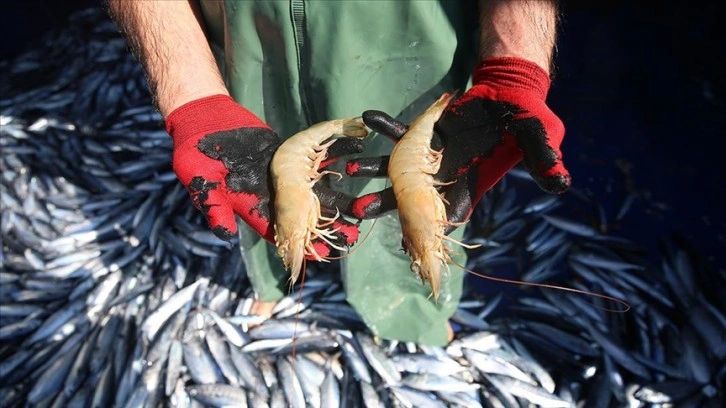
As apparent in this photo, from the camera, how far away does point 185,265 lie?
3695 millimetres

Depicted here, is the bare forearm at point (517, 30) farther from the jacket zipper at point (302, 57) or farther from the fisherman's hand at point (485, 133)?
the jacket zipper at point (302, 57)

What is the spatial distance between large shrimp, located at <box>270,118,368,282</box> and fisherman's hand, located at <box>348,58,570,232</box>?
0.15 m

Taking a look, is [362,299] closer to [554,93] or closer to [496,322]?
[496,322]

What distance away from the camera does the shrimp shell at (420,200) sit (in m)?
1.86

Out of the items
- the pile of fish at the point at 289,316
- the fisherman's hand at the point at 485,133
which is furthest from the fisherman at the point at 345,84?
the pile of fish at the point at 289,316

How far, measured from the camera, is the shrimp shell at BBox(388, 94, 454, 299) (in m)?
1.86

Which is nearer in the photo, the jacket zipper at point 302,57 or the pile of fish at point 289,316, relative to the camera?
the jacket zipper at point 302,57

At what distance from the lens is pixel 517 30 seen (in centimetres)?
201

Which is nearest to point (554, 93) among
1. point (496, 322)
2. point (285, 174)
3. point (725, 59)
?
point (725, 59)

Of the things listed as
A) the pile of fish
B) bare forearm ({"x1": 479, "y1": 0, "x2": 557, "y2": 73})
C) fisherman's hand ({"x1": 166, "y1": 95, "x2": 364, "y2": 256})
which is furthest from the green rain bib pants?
the pile of fish

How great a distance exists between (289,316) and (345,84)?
175 cm

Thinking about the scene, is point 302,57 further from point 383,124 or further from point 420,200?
point 420,200

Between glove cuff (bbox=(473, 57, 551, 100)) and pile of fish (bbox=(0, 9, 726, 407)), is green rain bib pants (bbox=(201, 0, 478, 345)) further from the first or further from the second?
pile of fish (bbox=(0, 9, 726, 407))

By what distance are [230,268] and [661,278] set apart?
279 cm
